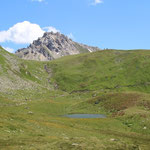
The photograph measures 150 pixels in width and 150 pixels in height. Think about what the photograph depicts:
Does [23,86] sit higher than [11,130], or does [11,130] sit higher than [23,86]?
[23,86]

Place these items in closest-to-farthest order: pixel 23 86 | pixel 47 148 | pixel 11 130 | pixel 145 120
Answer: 1. pixel 47 148
2. pixel 11 130
3. pixel 145 120
4. pixel 23 86

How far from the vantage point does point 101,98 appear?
367 ft

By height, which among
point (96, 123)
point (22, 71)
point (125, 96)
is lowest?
point (96, 123)

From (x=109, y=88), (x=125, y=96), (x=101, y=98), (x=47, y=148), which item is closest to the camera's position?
(x=47, y=148)

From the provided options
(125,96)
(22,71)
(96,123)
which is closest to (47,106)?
(125,96)

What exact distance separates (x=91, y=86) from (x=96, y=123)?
12967 centimetres

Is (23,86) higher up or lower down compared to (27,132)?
higher up

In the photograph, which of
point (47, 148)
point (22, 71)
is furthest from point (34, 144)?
point (22, 71)

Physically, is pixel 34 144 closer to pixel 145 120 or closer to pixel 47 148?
pixel 47 148

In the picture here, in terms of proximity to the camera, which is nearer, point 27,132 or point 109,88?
point 27,132

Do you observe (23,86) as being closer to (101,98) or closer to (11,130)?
(101,98)

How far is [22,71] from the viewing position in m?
194

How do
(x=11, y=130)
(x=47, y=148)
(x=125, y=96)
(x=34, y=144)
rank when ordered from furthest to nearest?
(x=125, y=96) < (x=11, y=130) < (x=34, y=144) < (x=47, y=148)

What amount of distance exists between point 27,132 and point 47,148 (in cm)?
1176
